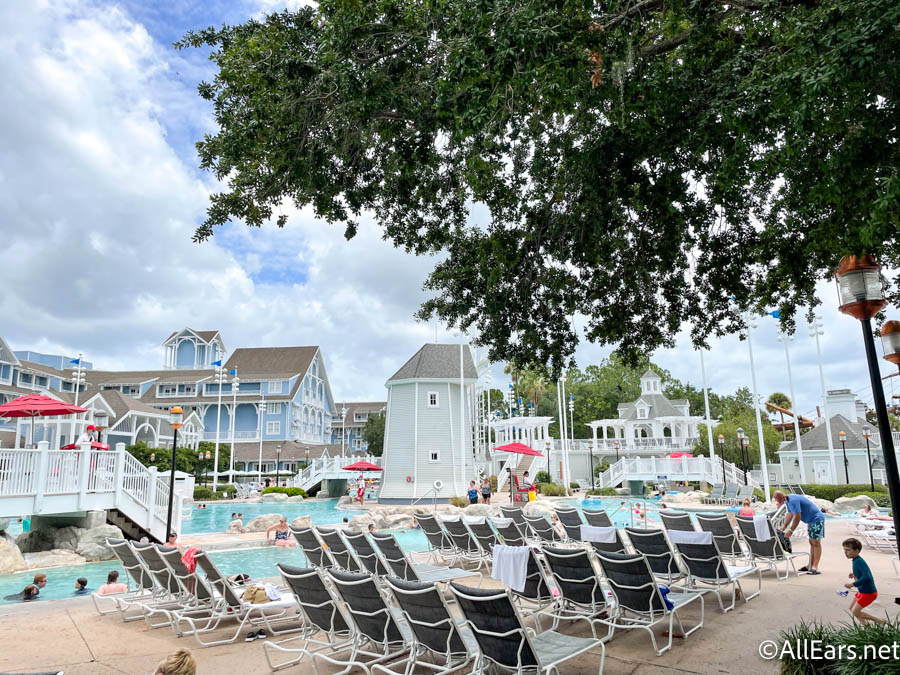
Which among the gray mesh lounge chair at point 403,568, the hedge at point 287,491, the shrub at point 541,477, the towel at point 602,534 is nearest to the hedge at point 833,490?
the shrub at point 541,477

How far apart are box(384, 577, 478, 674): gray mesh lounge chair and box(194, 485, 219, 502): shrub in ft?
130

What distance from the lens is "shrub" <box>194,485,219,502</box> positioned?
132 ft

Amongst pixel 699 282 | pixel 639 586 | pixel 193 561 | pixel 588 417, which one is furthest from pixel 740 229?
pixel 588 417

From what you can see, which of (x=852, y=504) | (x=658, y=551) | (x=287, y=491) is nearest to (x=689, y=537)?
(x=658, y=551)

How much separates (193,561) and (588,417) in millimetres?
66657

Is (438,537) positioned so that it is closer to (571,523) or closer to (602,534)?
(571,523)

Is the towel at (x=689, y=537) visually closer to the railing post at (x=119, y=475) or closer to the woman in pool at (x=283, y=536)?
the woman in pool at (x=283, y=536)

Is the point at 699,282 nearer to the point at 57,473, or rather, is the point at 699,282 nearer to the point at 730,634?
the point at 730,634

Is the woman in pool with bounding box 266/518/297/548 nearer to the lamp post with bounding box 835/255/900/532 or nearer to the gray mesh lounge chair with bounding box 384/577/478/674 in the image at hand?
the gray mesh lounge chair with bounding box 384/577/478/674

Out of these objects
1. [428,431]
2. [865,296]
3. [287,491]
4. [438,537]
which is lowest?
[287,491]

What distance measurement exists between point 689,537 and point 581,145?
17.1ft

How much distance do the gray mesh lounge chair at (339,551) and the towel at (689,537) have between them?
4505 millimetres

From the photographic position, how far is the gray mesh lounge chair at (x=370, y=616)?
5223 millimetres

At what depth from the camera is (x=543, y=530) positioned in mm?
11961
